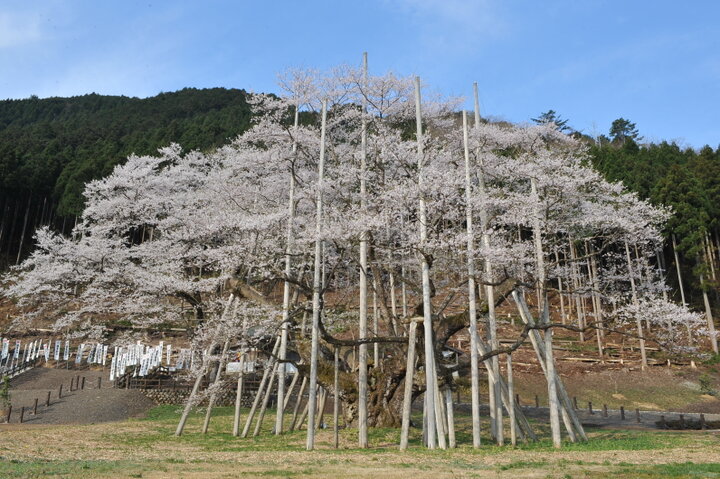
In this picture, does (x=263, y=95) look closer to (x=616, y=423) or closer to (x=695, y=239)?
(x=616, y=423)

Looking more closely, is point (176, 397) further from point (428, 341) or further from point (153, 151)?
point (153, 151)

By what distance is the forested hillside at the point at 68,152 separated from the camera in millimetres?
45688

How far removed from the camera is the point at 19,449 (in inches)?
435

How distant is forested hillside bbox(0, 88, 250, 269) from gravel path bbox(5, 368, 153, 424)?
21.3m

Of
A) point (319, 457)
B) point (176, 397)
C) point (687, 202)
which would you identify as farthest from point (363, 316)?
point (687, 202)

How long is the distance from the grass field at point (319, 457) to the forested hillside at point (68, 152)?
3515 centimetres

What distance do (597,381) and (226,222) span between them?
2182cm

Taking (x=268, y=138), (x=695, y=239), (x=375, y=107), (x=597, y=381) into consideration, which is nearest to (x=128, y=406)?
(x=268, y=138)

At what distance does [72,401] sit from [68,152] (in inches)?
1580

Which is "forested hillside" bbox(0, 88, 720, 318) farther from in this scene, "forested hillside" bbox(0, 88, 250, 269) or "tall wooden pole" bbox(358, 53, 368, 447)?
"tall wooden pole" bbox(358, 53, 368, 447)

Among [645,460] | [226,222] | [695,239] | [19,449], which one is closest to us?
[645,460]

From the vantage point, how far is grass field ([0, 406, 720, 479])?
7.83 meters

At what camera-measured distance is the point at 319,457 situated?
399 inches

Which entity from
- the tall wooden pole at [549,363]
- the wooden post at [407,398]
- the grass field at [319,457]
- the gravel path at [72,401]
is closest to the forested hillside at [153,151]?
the tall wooden pole at [549,363]
